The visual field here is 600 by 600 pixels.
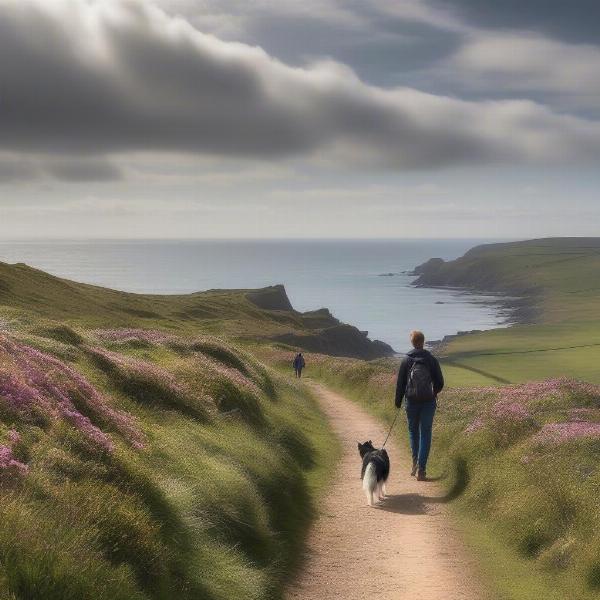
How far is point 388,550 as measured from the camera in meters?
13.7

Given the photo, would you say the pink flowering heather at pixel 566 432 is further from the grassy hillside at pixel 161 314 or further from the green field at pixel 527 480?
the grassy hillside at pixel 161 314

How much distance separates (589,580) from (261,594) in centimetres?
594

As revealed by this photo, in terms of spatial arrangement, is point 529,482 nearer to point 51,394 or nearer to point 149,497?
point 149,497

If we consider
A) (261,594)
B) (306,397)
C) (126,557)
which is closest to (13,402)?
(126,557)

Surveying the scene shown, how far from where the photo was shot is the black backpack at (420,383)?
720 inches

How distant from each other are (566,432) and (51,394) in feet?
44.4

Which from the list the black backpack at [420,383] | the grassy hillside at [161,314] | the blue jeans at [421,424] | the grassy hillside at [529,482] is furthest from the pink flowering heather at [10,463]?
A: the grassy hillside at [161,314]

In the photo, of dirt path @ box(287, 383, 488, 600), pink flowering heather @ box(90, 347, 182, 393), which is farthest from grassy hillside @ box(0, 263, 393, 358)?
dirt path @ box(287, 383, 488, 600)

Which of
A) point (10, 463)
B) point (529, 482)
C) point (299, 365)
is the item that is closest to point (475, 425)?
point (529, 482)

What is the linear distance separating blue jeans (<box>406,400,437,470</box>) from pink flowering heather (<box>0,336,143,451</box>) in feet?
26.9

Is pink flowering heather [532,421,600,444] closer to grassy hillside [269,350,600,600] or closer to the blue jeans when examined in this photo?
grassy hillside [269,350,600,600]

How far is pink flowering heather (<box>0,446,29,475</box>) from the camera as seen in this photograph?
930 cm

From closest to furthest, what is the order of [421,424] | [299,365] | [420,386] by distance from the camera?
[420,386] < [421,424] < [299,365]

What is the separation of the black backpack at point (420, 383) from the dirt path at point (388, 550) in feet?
9.00
